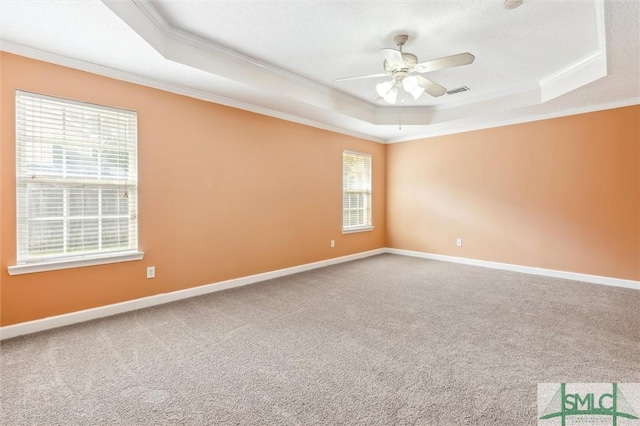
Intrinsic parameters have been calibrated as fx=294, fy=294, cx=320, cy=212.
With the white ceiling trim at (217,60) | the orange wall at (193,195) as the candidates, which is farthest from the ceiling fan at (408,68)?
the orange wall at (193,195)

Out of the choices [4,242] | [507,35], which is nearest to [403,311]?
[507,35]

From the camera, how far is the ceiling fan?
8.58 ft

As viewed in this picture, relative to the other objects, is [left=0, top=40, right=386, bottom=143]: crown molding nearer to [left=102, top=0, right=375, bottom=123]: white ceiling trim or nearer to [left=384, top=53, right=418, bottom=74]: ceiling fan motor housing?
[left=102, top=0, right=375, bottom=123]: white ceiling trim

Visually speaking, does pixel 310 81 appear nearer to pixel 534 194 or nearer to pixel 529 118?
pixel 529 118

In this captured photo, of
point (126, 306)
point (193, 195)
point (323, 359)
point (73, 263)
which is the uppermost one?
point (193, 195)

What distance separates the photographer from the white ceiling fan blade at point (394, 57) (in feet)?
8.55

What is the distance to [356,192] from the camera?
6016 millimetres

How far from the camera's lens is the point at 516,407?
66.5 inches

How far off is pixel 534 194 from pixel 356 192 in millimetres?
2998

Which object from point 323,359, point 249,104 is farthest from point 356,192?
point 323,359

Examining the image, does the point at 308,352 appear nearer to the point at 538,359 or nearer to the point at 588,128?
the point at 538,359

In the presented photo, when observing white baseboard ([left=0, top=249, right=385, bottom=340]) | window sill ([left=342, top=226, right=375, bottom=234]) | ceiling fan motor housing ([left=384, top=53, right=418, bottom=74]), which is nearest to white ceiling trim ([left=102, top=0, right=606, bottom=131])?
ceiling fan motor housing ([left=384, top=53, right=418, bottom=74])

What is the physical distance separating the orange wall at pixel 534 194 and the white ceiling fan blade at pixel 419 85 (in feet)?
8.51

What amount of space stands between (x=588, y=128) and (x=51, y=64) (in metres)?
6.53
